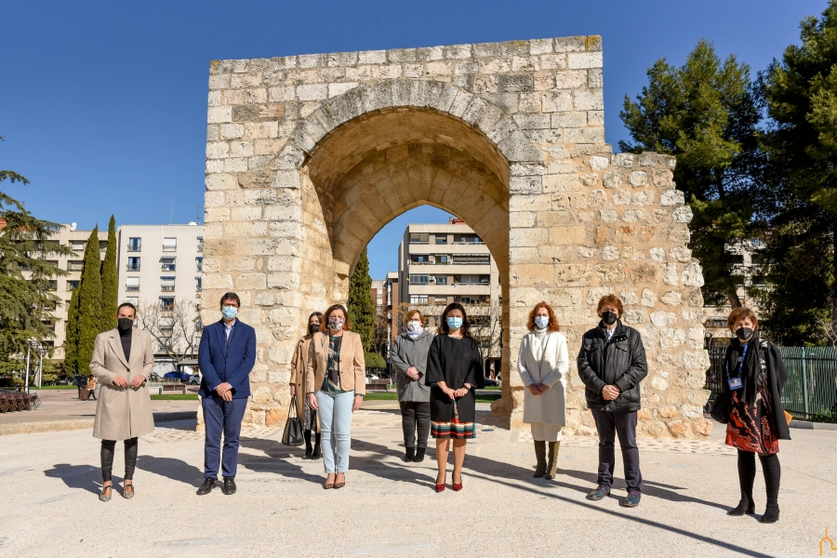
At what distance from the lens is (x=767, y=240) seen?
17031 mm

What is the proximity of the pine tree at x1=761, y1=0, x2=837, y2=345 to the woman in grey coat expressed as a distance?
1208cm

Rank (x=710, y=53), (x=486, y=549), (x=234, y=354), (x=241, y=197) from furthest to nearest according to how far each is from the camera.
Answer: (x=710, y=53), (x=241, y=197), (x=234, y=354), (x=486, y=549)

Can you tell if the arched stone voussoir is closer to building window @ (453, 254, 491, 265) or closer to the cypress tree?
the cypress tree

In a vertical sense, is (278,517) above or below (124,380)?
below

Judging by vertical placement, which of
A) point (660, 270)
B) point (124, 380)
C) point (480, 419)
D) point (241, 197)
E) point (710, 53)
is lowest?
point (480, 419)

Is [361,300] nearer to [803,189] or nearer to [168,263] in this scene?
[168,263]

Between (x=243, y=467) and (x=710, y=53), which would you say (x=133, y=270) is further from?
(x=243, y=467)

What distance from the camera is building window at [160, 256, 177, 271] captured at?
5284cm

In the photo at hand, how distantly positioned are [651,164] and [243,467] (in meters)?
5.92

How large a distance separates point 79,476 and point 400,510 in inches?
116

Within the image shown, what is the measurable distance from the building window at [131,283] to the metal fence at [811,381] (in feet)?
164

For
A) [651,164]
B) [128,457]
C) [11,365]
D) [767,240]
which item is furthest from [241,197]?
[767,240]

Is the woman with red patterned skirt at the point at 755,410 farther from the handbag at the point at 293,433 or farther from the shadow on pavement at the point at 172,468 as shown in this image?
the shadow on pavement at the point at 172,468

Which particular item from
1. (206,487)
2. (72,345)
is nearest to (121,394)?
(206,487)
